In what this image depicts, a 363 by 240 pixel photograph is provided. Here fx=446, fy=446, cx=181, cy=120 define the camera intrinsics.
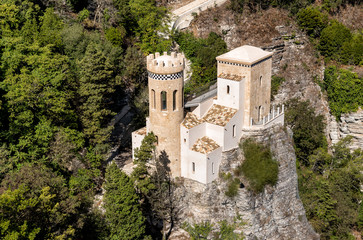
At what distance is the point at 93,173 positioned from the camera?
124ft

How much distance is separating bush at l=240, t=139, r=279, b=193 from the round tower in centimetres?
591

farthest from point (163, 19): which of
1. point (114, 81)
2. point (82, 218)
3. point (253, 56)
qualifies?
point (82, 218)

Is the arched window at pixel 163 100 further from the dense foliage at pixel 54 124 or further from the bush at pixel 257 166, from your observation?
the bush at pixel 257 166

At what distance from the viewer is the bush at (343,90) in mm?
56969

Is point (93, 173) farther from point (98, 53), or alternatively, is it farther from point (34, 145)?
point (98, 53)

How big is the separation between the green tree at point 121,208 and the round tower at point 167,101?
514 cm

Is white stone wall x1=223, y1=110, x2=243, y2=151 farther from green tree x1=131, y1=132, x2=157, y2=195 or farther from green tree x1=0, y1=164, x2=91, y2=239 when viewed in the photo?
green tree x1=0, y1=164, x2=91, y2=239

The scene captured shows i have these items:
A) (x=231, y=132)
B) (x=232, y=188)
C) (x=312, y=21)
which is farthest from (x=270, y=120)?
(x=312, y=21)

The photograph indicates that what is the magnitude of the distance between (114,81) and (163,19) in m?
16.1

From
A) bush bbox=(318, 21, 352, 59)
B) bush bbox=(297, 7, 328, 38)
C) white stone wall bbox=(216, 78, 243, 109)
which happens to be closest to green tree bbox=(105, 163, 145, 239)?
white stone wall bbox=(216, 78, 243, 109)

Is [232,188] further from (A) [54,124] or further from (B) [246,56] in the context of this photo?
(A) [54,124]

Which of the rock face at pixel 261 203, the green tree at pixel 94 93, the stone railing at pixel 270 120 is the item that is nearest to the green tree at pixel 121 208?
the rock face at pixel 261 203

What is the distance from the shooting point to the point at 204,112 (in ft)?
123

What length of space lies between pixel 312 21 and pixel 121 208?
139 feet
